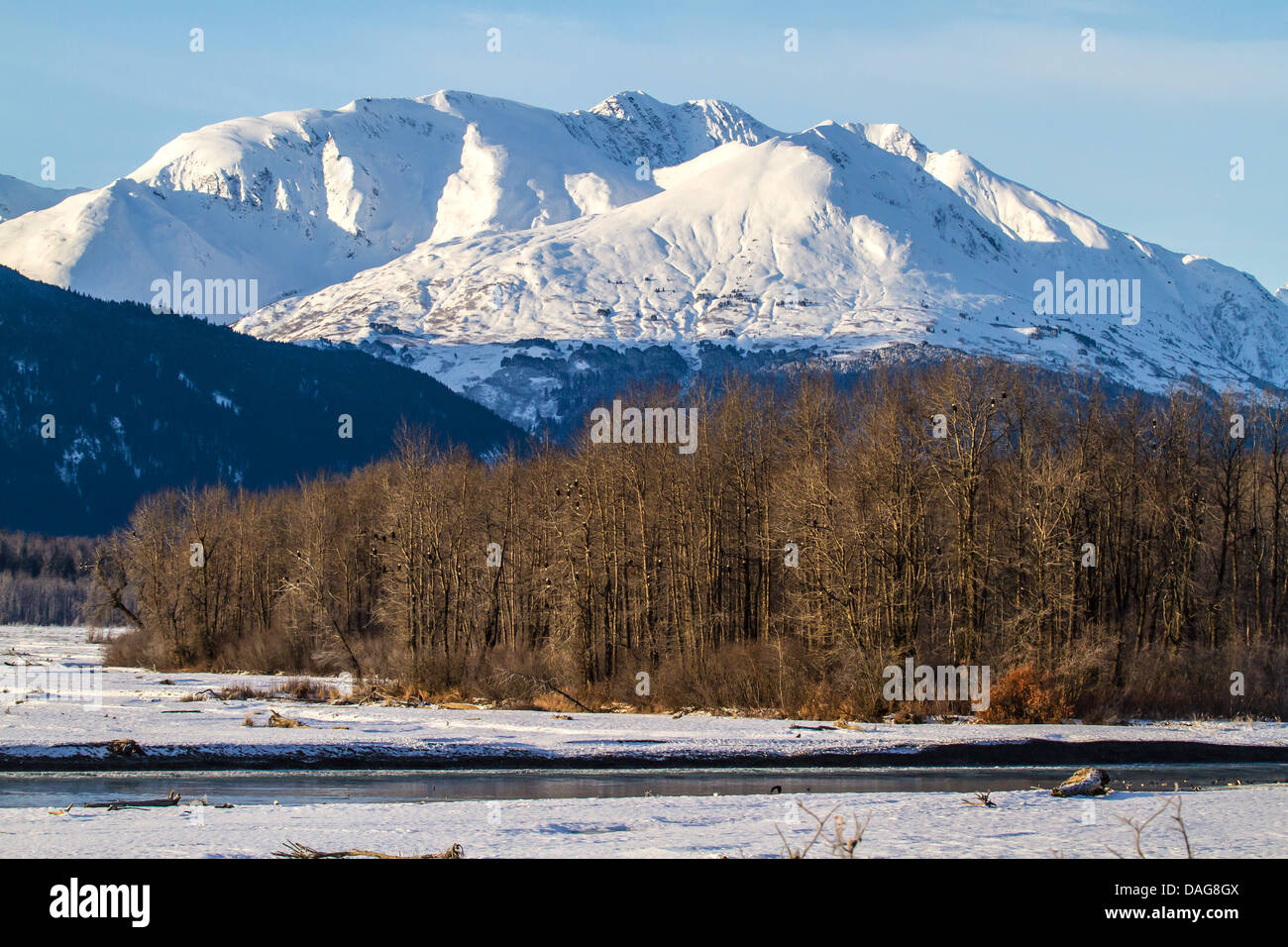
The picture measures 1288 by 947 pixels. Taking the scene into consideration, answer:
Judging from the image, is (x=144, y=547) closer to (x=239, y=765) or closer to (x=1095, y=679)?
(x=239, y=765)

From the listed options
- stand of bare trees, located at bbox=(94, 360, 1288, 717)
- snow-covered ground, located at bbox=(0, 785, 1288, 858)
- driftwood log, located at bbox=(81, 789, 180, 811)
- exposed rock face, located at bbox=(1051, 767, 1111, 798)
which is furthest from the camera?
stand of bare trees, located at bbox=(94, 360, 1288, 717)

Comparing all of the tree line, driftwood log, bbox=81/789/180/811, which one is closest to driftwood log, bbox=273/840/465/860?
driftwood log, bbox=81/789/180/811

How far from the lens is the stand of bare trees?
151 feet

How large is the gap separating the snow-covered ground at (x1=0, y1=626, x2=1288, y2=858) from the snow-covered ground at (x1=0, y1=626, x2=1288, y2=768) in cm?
10

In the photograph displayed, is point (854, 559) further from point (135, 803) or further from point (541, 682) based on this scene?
point (135, 803)

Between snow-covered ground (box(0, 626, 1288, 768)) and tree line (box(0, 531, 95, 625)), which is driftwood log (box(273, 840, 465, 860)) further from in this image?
tree line (box(0, 531, 95, 625))

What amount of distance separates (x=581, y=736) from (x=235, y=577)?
63813 mm

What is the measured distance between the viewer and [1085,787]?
22500 millimetres

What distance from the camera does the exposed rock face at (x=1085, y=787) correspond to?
22281 mm

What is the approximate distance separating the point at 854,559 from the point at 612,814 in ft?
94.6

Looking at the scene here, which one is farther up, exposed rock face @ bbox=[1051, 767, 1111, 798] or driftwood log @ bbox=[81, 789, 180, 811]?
driftwood log @ bbox=[81, 789, 180, 811]

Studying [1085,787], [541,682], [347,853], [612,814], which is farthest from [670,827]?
[541,682]

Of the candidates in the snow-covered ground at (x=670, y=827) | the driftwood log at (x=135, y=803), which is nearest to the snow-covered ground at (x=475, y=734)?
the driftwood log at (x=135, y=803)

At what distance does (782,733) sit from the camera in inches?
1377
